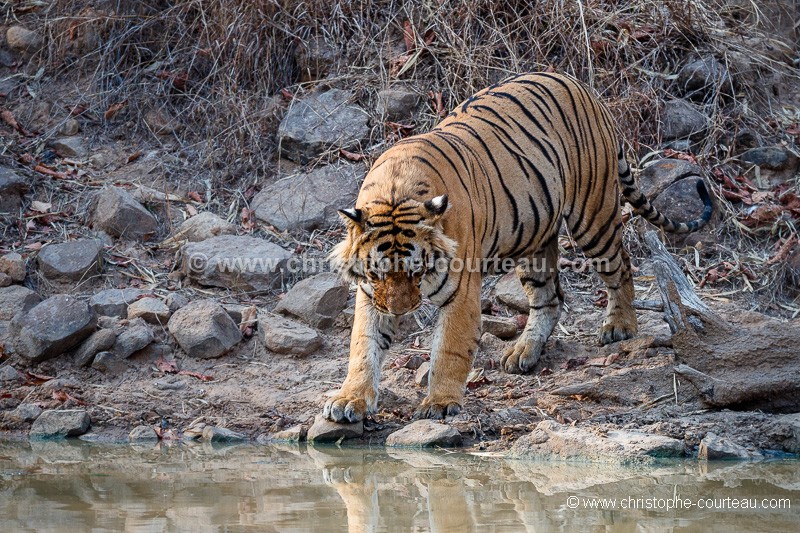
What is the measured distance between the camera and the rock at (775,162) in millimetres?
7867

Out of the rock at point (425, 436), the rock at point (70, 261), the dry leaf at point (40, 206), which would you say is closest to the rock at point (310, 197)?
the rock at point (70, 261)

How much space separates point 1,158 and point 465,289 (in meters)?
4.67

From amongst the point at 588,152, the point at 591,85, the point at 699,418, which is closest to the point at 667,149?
the point at 591,85

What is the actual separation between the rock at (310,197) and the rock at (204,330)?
1.45 meters

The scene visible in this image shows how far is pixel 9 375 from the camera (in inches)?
227

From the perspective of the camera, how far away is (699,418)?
194 inches

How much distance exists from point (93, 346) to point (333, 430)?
184 cm

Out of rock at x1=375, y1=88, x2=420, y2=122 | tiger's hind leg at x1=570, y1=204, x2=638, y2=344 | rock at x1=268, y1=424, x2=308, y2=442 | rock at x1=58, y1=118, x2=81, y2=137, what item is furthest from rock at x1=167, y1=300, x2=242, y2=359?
rock at x1=58, y1=118, x2=81, y2=137

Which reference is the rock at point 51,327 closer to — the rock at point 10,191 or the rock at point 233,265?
the rock at point 233,265

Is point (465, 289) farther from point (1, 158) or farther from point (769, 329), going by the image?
point (1, 158)

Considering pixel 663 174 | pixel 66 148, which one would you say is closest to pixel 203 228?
pixel 66 148

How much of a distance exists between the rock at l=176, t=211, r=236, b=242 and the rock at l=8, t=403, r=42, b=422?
2187mm

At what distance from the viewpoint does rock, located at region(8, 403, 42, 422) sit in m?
5.36

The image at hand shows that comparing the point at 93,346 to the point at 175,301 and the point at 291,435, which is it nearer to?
the point at 175,301
